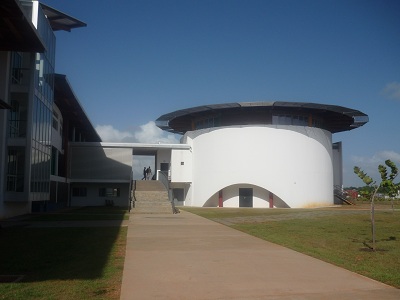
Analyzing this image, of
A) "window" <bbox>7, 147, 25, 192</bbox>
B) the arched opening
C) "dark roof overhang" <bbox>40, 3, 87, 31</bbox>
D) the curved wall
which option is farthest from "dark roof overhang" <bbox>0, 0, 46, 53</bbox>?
the arched opening

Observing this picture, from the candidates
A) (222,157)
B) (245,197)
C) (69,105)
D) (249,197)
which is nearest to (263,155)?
(222,157)

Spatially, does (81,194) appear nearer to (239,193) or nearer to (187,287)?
(239,193)

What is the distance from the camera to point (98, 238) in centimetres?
1384

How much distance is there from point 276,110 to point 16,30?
90.5ft

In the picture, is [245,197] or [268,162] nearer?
[268,162]

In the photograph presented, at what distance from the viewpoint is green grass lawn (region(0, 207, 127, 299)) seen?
6504mm

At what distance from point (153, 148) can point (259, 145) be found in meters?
10.9

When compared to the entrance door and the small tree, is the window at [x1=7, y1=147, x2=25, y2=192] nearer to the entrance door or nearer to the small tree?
the small tree

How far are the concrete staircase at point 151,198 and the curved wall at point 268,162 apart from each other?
600 centimetres

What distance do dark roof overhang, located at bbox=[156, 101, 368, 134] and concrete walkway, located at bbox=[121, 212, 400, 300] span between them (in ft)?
94.3

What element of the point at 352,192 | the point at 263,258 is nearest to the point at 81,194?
the point at 352,192

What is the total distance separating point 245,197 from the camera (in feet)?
138

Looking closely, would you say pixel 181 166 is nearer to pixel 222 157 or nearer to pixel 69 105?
pixel 222 157

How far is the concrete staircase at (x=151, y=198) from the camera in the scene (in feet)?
95.6
